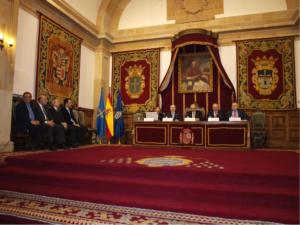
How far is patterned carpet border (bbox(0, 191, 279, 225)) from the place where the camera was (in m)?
1.97

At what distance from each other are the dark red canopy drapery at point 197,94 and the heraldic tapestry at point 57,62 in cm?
292

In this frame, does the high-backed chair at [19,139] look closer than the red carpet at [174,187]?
No

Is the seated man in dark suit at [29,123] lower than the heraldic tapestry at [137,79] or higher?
lower

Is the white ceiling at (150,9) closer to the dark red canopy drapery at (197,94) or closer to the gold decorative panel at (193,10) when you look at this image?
the gold decorative panel at (193,10)

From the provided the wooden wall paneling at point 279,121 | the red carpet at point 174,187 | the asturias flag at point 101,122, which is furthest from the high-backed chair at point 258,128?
the asturias flag at point 101,122

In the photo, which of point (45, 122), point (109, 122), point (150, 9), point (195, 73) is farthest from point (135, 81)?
point (45, 122)

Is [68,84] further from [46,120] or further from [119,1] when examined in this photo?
[119,1]

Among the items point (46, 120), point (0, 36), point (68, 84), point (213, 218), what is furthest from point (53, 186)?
point (68, 84)

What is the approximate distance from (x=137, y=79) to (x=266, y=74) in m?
4.36

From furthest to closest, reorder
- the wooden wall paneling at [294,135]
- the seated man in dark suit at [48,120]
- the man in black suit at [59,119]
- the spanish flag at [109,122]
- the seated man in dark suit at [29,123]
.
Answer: the spanish flag at [109,122], the wooden wall paneling at [294,135], the man in black suit at [59,119], the seated man in dark suit at [48,120], the seated man in dark suit at [29,123]

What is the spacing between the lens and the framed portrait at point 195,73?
7772 mm

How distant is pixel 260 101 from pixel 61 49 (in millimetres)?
6351

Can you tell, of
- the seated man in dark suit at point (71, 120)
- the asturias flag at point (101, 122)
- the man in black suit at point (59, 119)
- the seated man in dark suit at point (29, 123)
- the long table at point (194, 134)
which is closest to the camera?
the seated man in dark suit at point (29, 123)

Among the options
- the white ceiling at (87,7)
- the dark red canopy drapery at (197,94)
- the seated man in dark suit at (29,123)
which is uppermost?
the white ceiling at (87,7)
